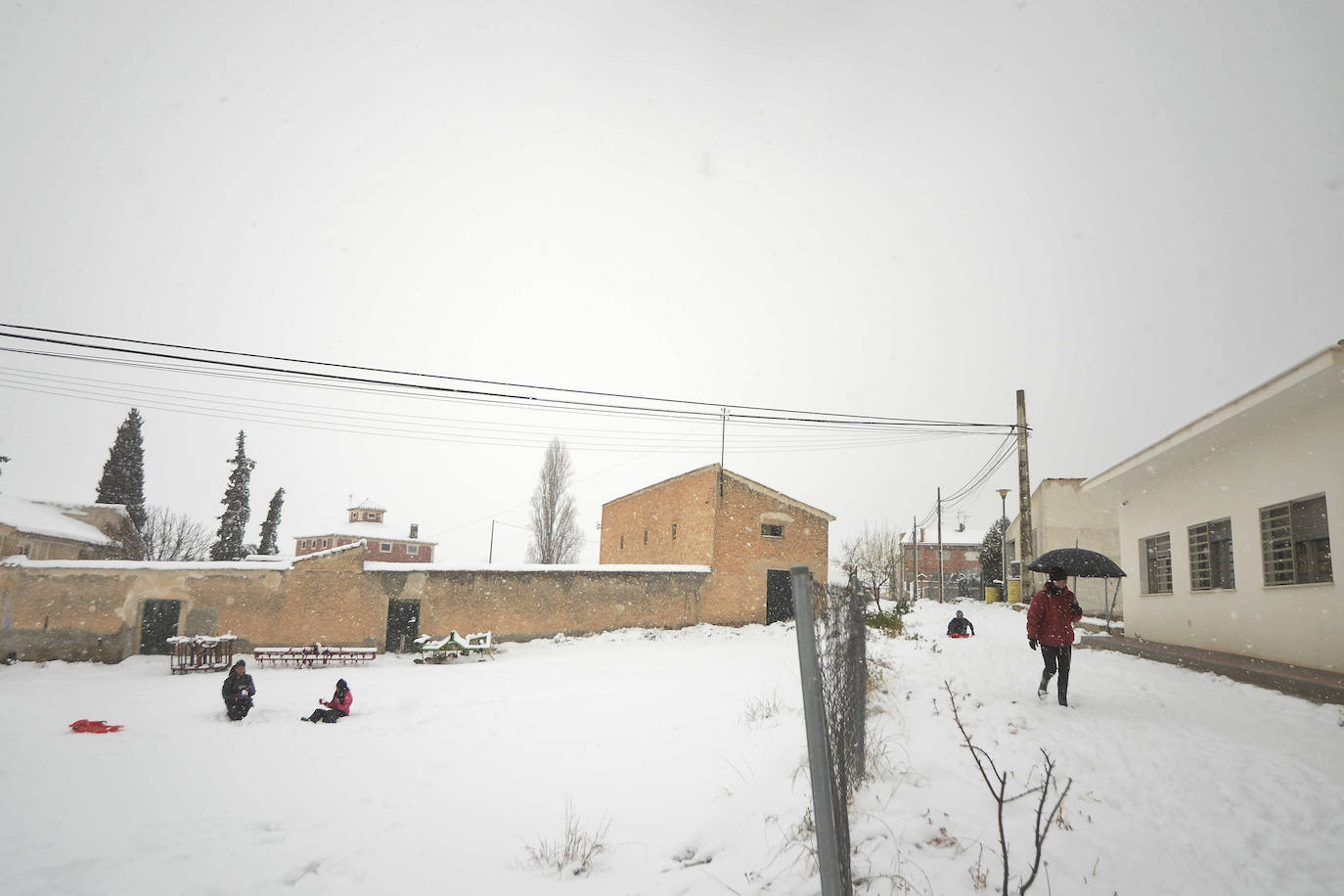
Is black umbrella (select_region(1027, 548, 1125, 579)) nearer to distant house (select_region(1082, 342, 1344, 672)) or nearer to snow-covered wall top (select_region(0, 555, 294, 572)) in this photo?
distant house (select_region(1082, 342, 1344, 672))

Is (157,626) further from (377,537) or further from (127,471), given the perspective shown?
(377,537)

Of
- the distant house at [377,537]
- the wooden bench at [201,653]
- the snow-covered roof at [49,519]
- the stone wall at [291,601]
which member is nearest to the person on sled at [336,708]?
the wooden bench at [201,653]

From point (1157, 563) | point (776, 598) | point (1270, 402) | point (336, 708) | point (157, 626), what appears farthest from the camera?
point (776, 598)

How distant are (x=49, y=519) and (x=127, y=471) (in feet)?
30.6

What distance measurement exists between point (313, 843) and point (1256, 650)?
13.9 m

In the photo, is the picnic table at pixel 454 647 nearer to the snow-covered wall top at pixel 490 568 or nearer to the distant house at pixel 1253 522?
the snow-covered wall top at pixel 490 568

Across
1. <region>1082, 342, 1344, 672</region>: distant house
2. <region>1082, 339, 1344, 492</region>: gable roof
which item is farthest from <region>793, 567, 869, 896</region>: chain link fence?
<region>1082, 342, 1344, 672</region>: distant house

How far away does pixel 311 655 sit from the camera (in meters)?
18.6

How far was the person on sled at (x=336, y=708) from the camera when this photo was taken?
1102 cm

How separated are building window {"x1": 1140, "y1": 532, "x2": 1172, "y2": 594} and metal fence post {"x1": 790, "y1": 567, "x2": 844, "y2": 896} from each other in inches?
608

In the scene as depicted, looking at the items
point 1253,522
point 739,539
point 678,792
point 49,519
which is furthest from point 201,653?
point 1253,522

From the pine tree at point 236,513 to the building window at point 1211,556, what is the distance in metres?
49.3

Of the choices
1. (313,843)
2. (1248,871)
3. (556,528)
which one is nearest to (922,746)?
(1248,871)

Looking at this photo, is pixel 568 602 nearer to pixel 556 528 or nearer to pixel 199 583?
pixel 199 583
